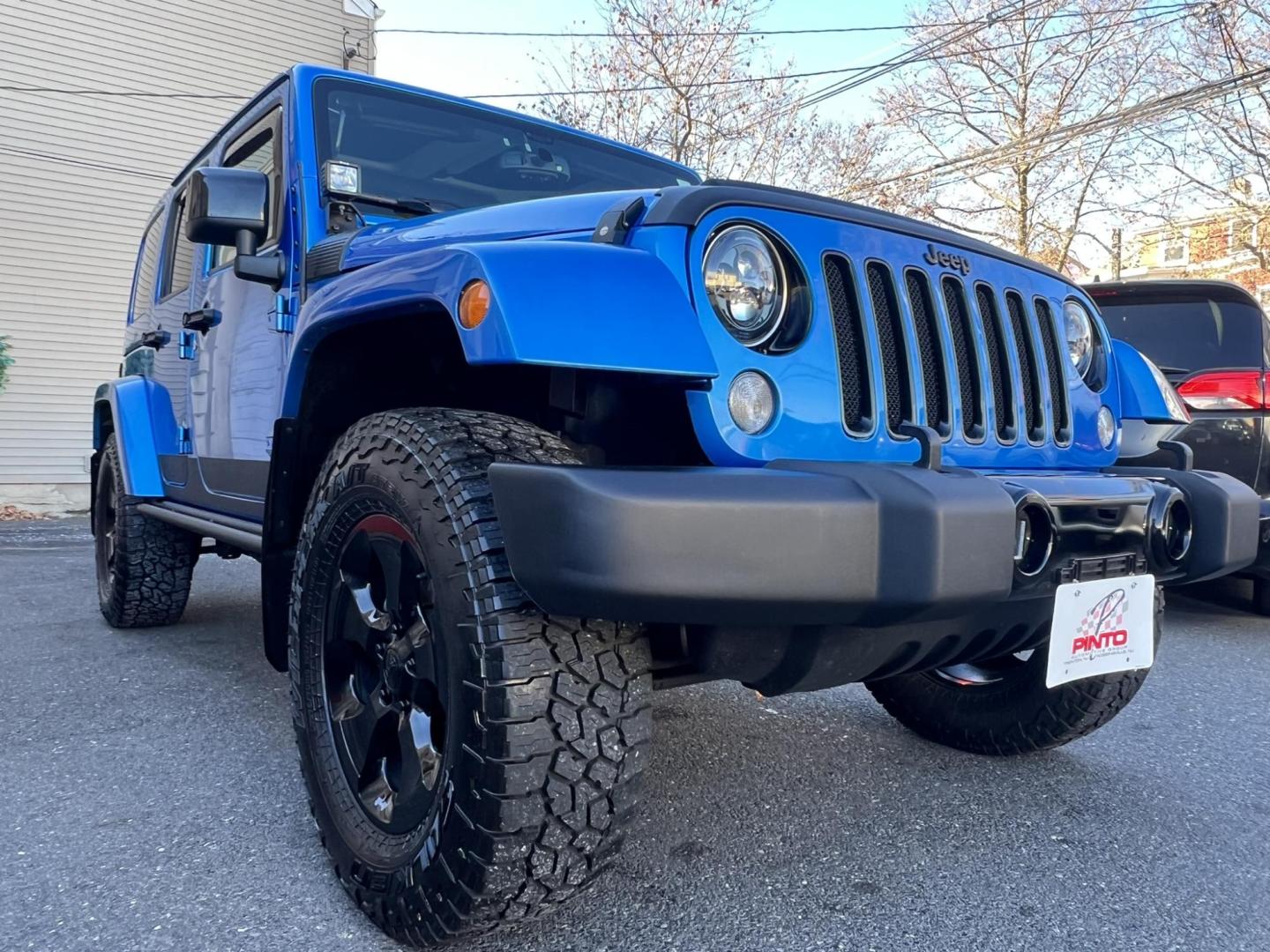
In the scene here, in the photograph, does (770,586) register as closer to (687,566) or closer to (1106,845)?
(687,566)

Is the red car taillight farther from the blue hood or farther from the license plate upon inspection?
the blue hood

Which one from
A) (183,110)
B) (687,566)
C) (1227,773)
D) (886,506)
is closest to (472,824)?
(687,566)

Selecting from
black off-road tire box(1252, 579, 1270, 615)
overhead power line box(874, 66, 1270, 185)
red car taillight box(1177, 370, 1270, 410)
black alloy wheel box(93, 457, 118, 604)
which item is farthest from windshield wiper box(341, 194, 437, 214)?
overhead power line box(874, 66, 1270, 185)

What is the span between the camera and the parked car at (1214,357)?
450 cm

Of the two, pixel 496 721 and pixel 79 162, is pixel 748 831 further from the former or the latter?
pixel 79 162

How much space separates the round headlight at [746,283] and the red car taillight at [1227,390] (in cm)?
351

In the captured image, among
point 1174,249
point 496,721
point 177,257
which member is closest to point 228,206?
point 496,721

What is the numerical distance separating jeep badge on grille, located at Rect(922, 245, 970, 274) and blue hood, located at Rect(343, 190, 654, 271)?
24.3 inches

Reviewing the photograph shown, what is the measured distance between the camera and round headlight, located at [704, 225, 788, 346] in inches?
70.4

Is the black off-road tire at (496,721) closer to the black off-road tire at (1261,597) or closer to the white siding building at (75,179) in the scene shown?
the black off-road tire at (1261,597)

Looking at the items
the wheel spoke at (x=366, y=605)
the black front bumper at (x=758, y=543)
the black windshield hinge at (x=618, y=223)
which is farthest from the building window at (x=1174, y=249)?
the wheel spoke at (x=366, y=605)

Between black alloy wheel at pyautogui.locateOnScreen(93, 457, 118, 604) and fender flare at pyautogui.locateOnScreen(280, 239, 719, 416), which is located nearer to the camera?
fender flare at pyautogui.locateOnScreen(280, 239, 719, 416)

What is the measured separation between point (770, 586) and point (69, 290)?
1297 cm

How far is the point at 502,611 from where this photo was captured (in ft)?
5.08
